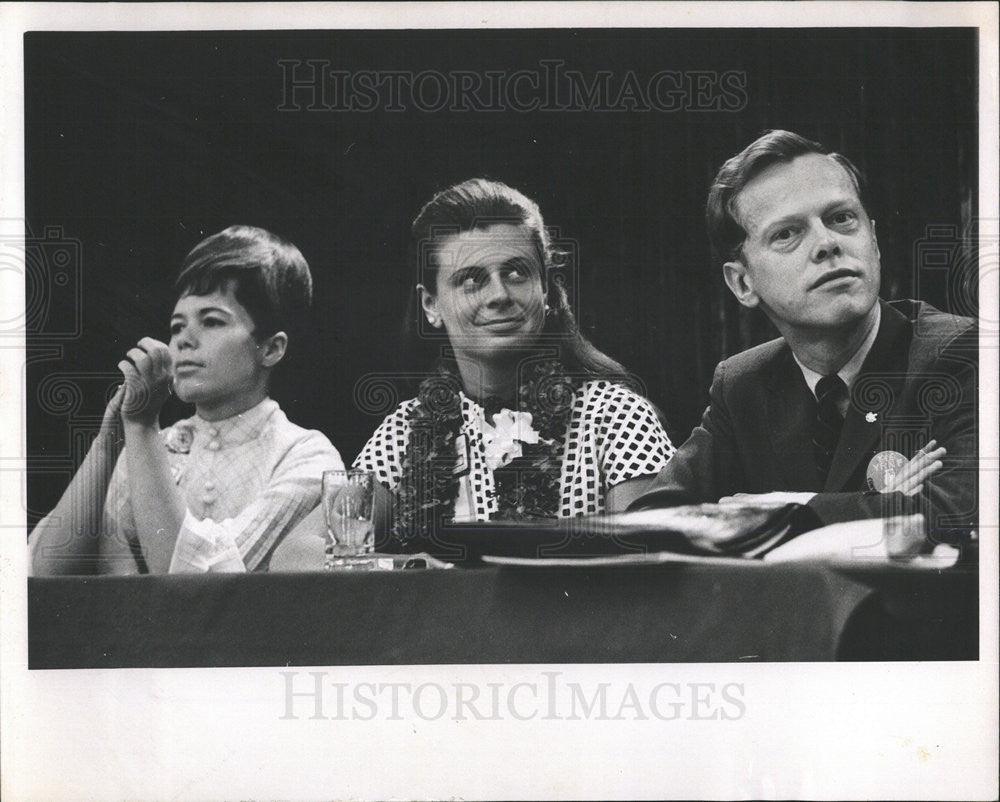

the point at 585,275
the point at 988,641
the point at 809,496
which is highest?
the point at 585,275

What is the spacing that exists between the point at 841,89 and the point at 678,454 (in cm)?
123

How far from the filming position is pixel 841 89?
3324 millimetres

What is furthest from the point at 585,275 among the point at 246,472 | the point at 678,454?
the point at 246,472

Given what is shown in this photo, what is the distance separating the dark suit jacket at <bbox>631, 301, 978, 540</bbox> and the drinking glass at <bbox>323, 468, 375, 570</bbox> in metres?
0.81

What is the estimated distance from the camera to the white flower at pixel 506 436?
10.8 ft

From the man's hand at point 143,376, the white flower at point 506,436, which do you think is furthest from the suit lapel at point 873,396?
the man's hand at point 143,376

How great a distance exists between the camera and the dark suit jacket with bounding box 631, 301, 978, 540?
3281 millimetres

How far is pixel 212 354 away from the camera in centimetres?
329

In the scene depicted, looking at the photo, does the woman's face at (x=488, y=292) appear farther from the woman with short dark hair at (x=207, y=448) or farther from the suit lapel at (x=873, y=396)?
the suit lapel at (x=873, y=396)

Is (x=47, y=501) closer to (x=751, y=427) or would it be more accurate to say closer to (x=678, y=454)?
(x=678, y=454)

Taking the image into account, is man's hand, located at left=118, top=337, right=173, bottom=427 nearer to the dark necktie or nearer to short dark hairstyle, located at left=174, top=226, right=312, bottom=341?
short dark hairstyle, located at left=174, top=226, right=312, bottom=341

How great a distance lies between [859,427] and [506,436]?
107 centimetres

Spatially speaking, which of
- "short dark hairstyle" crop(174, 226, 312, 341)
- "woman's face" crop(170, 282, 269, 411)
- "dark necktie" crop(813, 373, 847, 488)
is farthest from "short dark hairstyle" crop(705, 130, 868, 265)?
"woman's face" crop(170, 282, 269, 411)

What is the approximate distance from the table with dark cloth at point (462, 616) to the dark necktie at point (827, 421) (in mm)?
315
